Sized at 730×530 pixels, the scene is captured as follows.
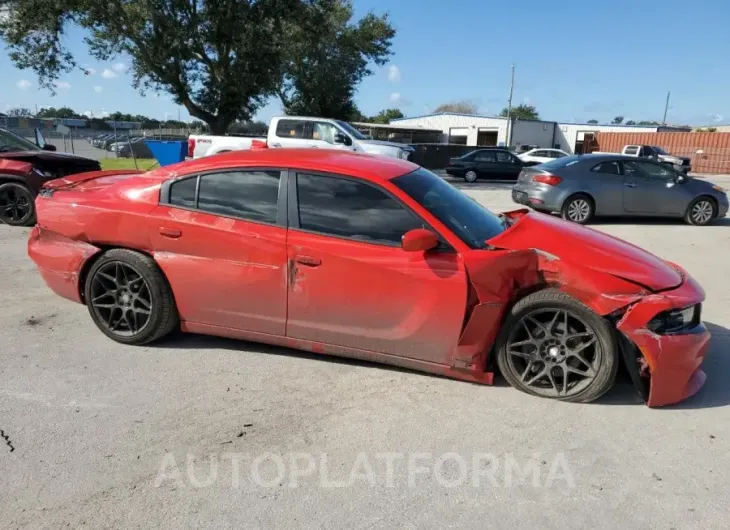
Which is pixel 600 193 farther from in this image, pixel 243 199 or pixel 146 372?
pixel 146 372

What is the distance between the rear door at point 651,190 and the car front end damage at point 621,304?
8083 millimetres

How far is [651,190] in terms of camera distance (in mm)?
10867

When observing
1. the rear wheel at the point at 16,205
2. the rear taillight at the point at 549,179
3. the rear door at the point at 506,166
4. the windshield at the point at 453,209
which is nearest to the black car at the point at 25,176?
the rear wheel at the point at 16,205

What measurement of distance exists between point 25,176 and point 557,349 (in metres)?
8.63

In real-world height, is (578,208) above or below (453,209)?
below

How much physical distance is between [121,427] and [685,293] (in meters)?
3.54

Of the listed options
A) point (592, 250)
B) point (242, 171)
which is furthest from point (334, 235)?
point (592, 250)

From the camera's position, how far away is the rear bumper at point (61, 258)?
427 centimetres

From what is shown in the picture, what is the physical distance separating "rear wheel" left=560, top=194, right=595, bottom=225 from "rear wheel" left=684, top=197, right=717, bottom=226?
85.0 inches

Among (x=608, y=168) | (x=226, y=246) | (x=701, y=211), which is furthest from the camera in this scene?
(x=701, y=211)

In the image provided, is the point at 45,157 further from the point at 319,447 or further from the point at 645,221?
the point at 645,221

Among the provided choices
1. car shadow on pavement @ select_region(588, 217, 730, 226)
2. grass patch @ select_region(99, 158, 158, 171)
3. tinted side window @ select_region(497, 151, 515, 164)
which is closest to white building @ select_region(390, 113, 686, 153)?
tinted side window @ select_region(497, 151, 515, 164)

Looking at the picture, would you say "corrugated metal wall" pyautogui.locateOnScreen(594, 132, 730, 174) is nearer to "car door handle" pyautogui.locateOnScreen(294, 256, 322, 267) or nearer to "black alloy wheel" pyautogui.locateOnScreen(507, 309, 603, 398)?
"black alloy wheel" pyautogui.locateOnScreen(507, 309, 603, 398)

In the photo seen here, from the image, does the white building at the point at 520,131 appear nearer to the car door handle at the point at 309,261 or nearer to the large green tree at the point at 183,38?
the large green tree at the point at 183,38
